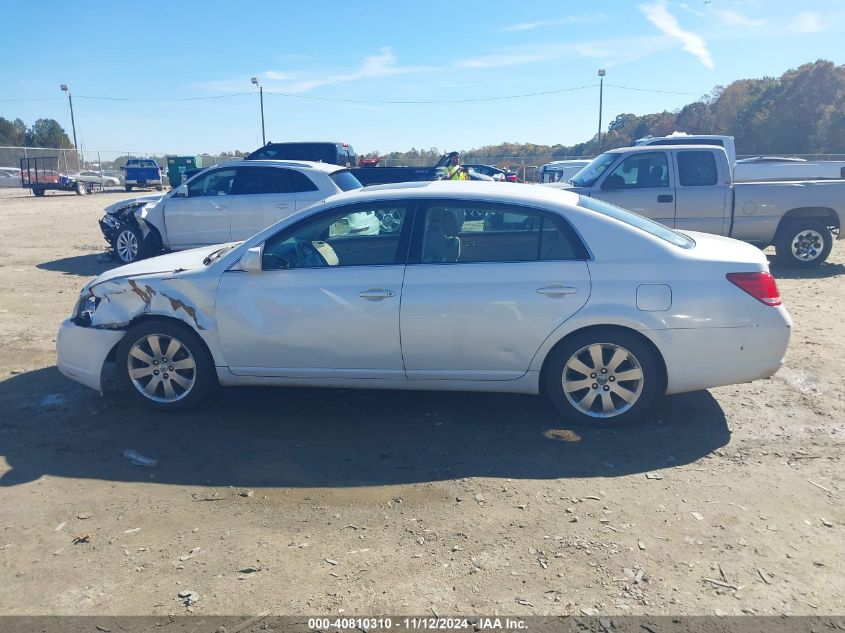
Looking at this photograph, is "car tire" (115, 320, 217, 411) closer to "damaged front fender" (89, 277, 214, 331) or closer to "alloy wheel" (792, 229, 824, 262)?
"damaged front fender" (89, 277, 214, 331)

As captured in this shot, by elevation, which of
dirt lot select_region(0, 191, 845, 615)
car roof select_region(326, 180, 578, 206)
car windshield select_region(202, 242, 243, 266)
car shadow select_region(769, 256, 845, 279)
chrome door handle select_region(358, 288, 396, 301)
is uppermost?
car roof select_region(326, 180, 578, 206)

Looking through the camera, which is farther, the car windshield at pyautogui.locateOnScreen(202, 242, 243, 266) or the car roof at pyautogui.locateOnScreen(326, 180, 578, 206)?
→ the car windshield at pyautogui.locateOnScreen(202, 242, 243, 266)

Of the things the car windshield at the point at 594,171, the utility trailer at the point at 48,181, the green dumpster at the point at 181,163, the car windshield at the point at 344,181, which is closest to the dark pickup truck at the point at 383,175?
the car windshield at the point at 344,181

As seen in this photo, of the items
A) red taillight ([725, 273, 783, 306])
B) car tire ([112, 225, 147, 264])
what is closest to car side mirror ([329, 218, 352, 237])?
red taillight ([725, 273, 783, 306])

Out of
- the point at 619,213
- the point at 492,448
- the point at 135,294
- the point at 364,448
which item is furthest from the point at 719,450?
the point at 135,294

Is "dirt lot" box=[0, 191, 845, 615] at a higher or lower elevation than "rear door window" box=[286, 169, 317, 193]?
lower

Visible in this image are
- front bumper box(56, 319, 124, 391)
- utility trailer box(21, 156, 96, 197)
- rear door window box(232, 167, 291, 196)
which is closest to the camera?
front bumper box(56, 319, 124, 391)

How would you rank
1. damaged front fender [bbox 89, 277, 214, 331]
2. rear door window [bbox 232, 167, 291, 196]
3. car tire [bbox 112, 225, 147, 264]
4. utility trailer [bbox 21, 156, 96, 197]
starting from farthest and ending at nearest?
utility trailer [bbox 21, 156, 96, 197], car tire [bbox 112, 225, 147, 264], rear door window [bbox 232, 167, 291, 196], damaged front fender [bbox 89, 277, 214, 331]

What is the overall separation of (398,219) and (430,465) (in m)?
1.77

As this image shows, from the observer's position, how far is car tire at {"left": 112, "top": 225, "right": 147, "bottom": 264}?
1198 centimetres

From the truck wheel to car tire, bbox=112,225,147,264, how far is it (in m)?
10.6

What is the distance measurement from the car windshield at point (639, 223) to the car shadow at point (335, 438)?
126 cm

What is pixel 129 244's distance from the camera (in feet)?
39.6

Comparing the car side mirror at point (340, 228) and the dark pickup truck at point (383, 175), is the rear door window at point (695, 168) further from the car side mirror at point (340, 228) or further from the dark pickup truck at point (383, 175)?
the car side mirror at point (340, 228)
